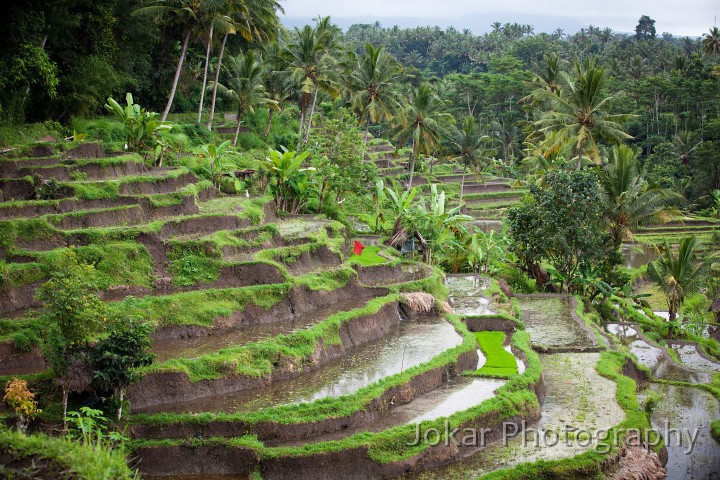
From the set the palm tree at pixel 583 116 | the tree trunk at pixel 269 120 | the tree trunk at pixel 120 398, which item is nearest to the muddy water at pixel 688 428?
the tree trunk at pixel 120 398

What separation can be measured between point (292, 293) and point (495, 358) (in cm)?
574

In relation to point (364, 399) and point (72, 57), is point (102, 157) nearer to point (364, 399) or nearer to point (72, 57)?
point (72, 57)

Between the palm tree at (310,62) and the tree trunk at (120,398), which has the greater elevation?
the palm tree at (310,62)

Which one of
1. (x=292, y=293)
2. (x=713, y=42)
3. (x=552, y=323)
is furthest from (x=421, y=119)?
(x=713, y=42)

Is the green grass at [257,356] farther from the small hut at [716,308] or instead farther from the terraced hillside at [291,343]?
the small hut at [716,308]

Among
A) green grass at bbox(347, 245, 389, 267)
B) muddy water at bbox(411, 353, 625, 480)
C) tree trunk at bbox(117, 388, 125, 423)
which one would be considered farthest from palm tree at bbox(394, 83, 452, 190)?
tree trunk at bbox(117, 388, 125, 423)

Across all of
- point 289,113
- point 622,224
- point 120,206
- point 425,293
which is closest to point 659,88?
point 289,113

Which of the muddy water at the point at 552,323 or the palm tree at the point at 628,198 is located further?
the palm tree at the point at 628,198

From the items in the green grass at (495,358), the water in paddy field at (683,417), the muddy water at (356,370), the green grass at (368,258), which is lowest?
the water in paddy field at (683,417)

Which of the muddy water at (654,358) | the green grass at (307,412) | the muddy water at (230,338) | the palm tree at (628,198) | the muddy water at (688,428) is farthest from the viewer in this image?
the palm tree at (628,198)

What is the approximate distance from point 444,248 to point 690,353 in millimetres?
10487

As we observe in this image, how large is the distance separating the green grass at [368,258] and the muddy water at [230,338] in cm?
429

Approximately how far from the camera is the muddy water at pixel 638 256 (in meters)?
42.3

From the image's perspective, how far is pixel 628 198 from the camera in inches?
1170
